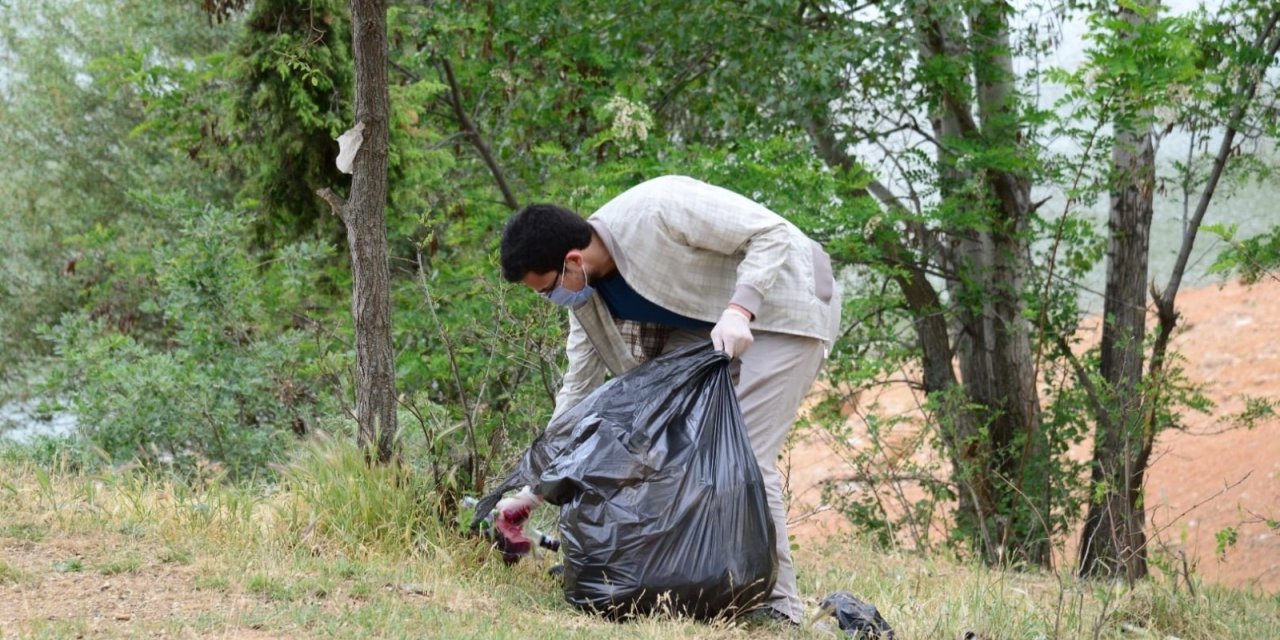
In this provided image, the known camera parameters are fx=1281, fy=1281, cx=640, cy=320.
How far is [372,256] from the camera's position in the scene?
15.5ft

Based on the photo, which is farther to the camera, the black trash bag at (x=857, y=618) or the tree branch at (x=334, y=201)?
the tree branch at (x=334, y=201)

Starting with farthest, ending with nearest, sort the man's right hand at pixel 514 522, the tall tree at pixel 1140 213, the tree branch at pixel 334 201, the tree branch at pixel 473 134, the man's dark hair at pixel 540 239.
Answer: the tree branch at pixel 473 134
the tall tree at pixel 1140 213
the tree branch at pixel 334 201
the man's right hand at pixel 514 522
the man's dark hair at pixel 540 239

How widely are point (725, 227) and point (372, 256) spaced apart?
150 cm

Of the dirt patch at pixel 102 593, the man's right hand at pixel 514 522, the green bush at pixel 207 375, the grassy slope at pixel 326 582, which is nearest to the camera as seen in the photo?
the dirt patch at pixel 102 593

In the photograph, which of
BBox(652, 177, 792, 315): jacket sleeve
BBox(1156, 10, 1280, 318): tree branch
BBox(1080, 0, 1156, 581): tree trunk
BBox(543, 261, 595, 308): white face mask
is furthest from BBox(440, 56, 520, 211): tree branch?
BBox(652, 177, 792, 315): jacket sleeve

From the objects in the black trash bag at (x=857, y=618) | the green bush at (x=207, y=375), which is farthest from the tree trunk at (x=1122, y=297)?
the green bush at (x=207, y=375)

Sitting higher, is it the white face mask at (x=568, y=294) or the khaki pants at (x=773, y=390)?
the white face mask at (x=568, y=294)

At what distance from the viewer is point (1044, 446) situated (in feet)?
31.8

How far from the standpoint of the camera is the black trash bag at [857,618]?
148 inches

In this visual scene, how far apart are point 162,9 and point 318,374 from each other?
8.83m

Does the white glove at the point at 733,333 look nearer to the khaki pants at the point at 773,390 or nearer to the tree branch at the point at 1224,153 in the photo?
the khaki pants at the point at 773,390

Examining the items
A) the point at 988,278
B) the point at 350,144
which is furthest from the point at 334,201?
the point at 988,278

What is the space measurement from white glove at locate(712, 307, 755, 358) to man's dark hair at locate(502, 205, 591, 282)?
50 cm

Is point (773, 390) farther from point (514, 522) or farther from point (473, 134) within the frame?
point (473, 134)
